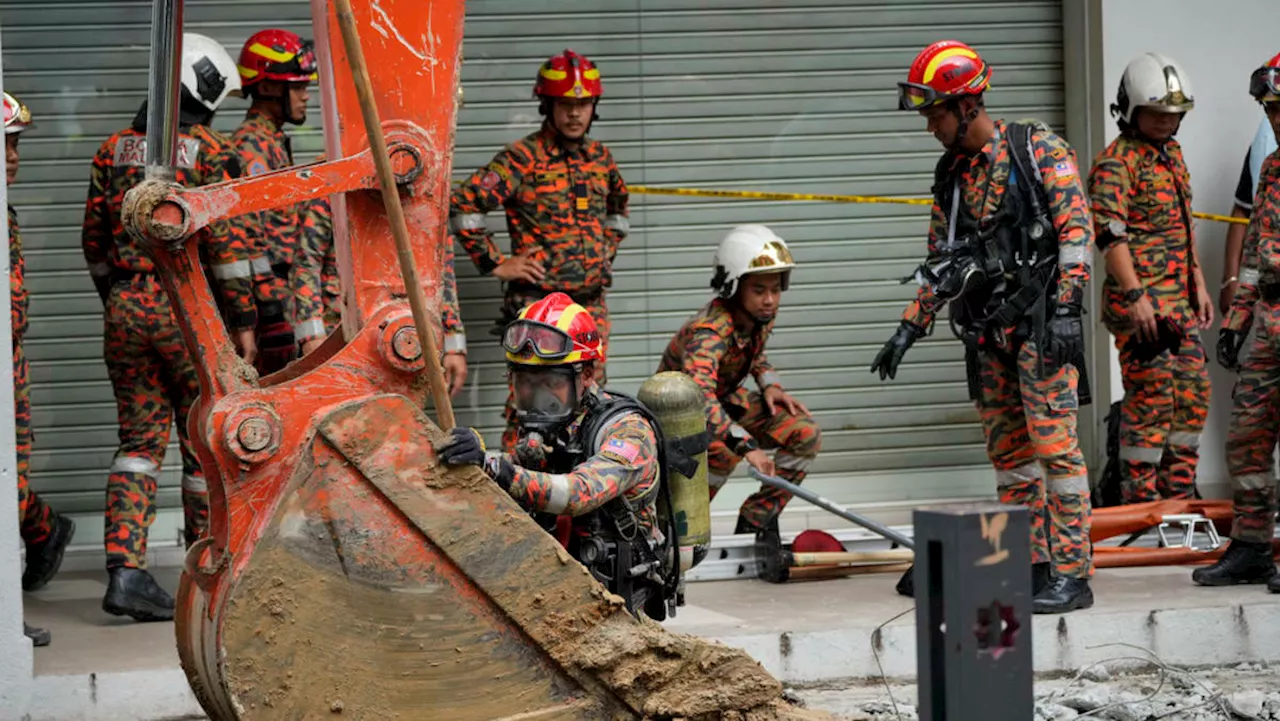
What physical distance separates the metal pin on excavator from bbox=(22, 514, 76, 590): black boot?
3803mm

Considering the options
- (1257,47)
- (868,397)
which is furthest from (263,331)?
(1257,47)

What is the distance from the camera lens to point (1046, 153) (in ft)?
23.0

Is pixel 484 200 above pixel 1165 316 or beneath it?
above

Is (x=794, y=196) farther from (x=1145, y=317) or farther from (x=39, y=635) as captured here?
(x=39, y=635)

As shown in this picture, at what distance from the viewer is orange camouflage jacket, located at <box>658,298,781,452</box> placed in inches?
297

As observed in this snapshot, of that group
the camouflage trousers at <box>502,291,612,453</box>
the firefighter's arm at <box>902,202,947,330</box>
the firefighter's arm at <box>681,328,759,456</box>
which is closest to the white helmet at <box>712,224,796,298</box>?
the firefighter's arm at <box>681,328,759,456</box>

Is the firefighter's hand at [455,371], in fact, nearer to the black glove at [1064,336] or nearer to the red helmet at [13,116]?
the red helmet at [13,116]

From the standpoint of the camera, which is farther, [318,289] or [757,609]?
[318,289]

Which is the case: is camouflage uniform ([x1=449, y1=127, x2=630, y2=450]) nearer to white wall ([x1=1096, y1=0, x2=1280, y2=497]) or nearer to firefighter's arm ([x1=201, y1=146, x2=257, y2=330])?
firefighter's arm ([x1=201, y1=146, x2=257, y2=330])

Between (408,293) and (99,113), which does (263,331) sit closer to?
(99,113)

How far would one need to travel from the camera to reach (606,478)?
5301mm

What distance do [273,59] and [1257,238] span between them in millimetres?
4474

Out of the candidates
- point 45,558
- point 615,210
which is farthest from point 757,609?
point 45,558

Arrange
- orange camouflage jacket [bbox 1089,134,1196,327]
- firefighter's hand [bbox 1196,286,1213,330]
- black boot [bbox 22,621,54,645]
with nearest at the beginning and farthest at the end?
black boot [bbox 22,621,54,645] < orange camouflage jacket [bbox 1089,134,1196,327] < firefighter's hand [bbox 1196,286,1213,330]
